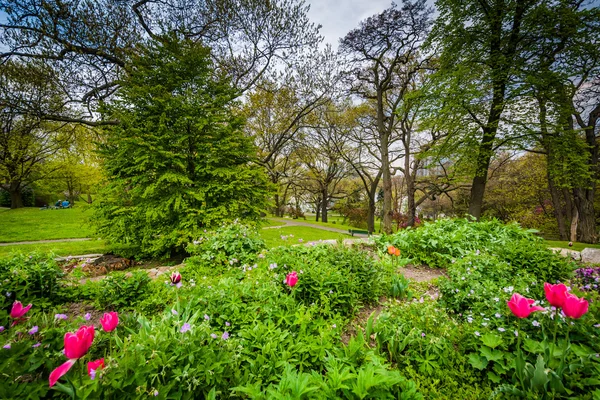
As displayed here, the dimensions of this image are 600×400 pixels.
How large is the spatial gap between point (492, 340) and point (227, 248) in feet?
11.9

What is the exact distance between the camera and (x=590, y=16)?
7.44 m

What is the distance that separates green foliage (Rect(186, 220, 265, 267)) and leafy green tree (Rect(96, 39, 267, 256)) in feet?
3.58

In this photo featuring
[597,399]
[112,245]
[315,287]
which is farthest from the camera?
[112,245]

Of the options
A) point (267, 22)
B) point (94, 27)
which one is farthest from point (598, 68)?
point (94, 27)

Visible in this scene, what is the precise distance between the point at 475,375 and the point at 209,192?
5.47 meters

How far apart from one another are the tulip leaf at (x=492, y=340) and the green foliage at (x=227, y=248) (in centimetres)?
304

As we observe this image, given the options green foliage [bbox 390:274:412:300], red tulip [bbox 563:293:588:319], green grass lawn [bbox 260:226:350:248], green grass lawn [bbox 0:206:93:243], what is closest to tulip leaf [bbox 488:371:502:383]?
red tulip [bbox 563:293:588:319]

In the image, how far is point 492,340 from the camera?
167 centimetres

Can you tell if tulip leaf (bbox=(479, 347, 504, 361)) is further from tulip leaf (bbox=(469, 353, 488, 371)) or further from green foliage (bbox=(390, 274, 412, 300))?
green foliage (bbox=(390, 274, 412, 300))

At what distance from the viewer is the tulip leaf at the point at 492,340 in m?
1.64

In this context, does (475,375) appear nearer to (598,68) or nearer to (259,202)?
(259,202)

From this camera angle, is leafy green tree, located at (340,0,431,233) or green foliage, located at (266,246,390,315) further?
leafy green tree, located at (340,0,431,233)

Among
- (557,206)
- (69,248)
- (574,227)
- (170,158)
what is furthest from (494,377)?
(557,206)

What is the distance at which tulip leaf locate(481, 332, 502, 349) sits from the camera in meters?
1.64
